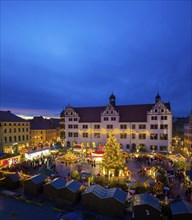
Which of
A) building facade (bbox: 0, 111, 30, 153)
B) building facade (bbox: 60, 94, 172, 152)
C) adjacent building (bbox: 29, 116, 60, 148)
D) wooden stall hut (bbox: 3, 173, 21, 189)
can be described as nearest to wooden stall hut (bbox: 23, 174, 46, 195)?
→ wooden stall hut (bbox: 3, 173, 21, 189)

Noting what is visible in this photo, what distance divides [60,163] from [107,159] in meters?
13.3

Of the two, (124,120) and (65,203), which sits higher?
(124,120)

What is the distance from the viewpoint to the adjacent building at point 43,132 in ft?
176

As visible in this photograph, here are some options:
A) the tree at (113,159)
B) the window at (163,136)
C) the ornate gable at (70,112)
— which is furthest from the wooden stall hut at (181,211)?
the ornate gable at (70,112)

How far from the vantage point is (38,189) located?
1666 cm

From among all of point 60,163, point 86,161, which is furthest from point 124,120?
point 60,163

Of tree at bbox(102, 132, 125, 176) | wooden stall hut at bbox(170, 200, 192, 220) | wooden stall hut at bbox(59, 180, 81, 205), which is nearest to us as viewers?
wooden stall hut at bbox(170, 200, 192, 220)

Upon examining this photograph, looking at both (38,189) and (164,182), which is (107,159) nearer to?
(164,182)

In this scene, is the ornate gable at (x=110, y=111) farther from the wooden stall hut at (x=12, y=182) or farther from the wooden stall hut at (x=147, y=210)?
the wooden stall hut at (x=147, y=210)

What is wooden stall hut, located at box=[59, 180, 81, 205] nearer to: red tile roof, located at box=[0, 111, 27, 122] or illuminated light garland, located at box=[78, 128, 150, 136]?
illuminated light garland, located at box=[78, 128, 150, 136]

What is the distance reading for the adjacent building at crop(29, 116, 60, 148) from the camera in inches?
2106

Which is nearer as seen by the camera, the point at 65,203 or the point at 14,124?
the point at 65,203

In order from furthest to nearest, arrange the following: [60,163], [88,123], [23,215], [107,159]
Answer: [88,123]
[60,163]
[107,159]
[23,215]

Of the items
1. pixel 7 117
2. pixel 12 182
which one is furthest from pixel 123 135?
pixel 7 117
